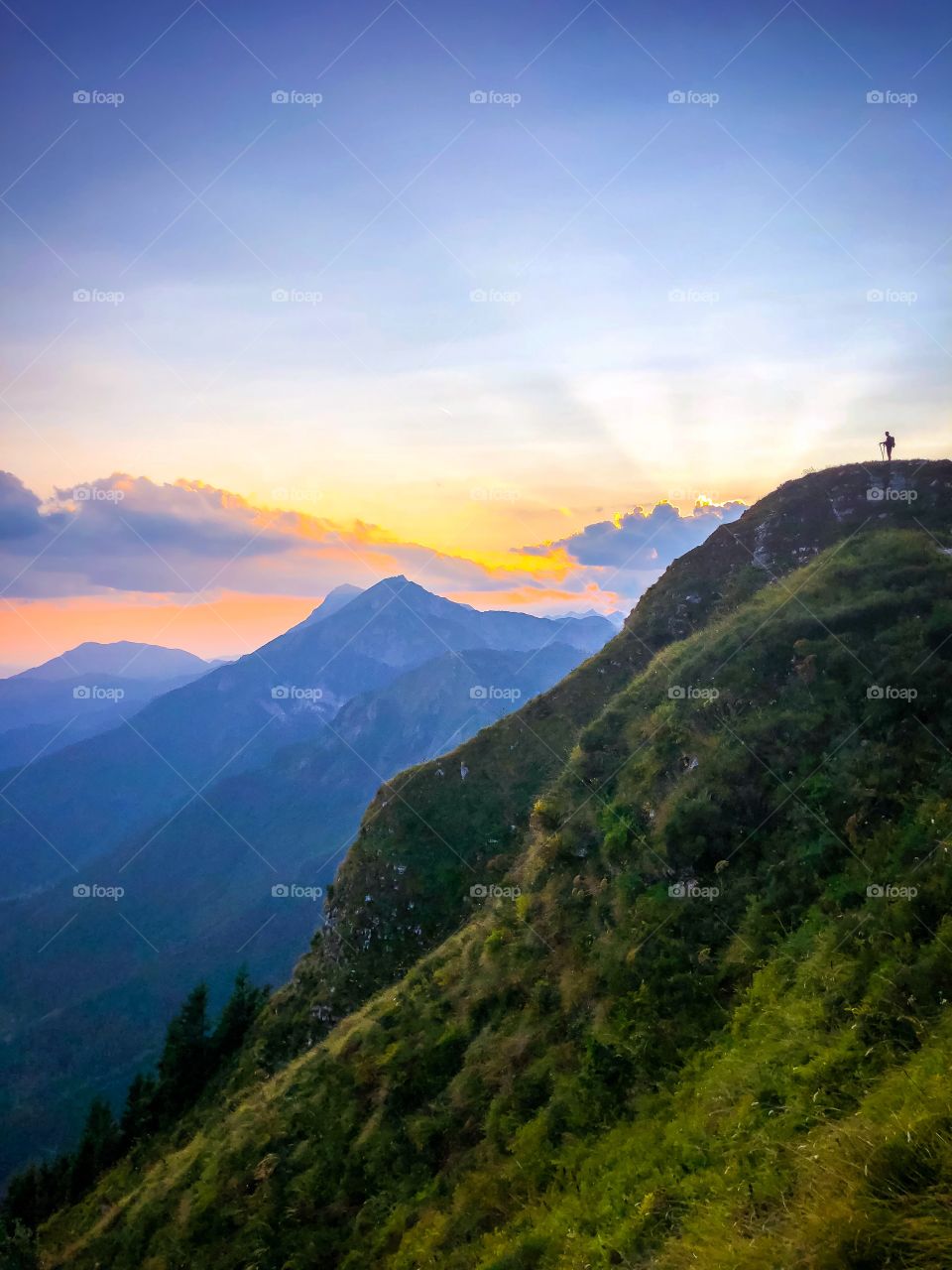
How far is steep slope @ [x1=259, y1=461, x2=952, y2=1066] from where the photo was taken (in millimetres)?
34312

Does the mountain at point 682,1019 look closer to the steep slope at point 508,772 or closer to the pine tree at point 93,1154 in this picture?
the steep slope at point 508,772

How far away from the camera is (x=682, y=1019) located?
14359mm

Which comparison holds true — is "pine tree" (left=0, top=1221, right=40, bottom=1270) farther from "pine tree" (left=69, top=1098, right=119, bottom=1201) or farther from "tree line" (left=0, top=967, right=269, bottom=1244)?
"pine tree" (left=69, top=1098, right=119, bottom=1201)

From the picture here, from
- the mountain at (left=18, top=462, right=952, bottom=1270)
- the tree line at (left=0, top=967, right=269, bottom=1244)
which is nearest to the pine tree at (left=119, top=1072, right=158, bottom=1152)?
the tree line at (left=0, top=967, right=269, bottom=1244)

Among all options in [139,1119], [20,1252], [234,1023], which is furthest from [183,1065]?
[20,1252]

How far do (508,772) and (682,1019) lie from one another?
79.4ft

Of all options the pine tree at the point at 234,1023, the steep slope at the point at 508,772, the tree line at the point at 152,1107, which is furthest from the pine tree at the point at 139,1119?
the steep slope at the point at 508,772

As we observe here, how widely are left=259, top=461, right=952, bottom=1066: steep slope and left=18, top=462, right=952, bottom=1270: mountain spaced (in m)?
0.63

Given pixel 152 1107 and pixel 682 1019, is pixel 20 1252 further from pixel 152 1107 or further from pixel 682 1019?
pixel 682 1019

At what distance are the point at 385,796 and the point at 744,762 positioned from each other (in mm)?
28206

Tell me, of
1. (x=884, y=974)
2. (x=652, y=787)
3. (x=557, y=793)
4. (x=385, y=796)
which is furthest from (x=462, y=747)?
(x=884, y=974)

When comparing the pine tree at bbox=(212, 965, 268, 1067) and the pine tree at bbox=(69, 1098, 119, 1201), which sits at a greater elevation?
the pine tree at bbox=(212, 965, 268, 1067)

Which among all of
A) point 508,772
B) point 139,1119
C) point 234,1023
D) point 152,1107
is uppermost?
point 508,772

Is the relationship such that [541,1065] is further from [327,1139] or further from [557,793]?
[557,793]
